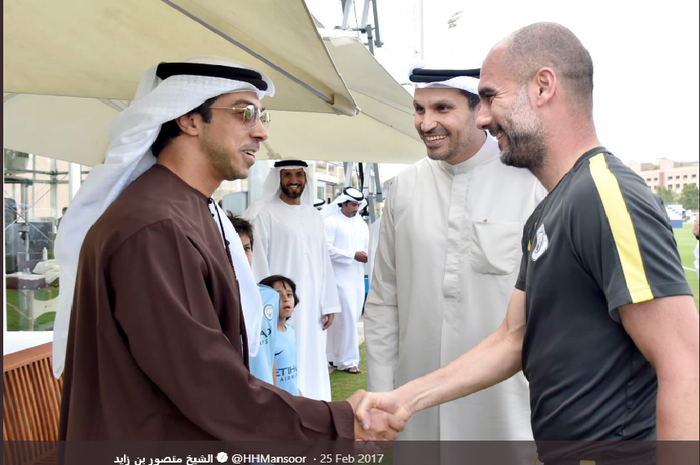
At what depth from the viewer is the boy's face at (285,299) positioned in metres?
4.28

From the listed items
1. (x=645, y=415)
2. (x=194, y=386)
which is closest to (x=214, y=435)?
(x=194, y=386)

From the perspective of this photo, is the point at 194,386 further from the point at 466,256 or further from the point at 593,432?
the point at 466,256

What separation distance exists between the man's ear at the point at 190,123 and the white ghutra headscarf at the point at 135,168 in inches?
1.3

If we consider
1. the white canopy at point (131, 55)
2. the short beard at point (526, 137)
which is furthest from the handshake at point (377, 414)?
the white canopy at point (131, 55)

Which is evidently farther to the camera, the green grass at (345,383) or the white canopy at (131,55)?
the green grass at (345,383)

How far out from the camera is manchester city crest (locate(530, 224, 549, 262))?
1.49m

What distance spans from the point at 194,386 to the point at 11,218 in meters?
5.67

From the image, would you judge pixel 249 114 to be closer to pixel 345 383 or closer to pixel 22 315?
pixel 345 383

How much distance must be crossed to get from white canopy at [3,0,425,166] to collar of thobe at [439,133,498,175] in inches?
31.1

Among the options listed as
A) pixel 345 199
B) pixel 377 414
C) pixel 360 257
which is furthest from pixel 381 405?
pixel 345 199

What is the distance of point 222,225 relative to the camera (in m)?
2.18

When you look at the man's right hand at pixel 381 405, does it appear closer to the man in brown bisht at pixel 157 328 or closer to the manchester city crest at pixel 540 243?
the man in brown bisht at pixel 157 328

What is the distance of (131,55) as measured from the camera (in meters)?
3.05

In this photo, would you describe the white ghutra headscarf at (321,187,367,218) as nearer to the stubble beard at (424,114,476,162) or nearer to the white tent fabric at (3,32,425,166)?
the white tent fabric at (3,32,425,166)
